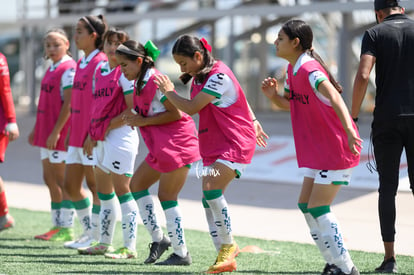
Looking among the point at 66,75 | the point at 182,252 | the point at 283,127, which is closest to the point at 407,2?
the point at 283,127

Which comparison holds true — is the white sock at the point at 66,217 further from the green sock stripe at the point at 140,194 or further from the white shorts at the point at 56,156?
the green sock stripe at the point at 140,194

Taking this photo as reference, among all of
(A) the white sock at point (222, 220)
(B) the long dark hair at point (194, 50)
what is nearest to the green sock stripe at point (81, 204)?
(A) the white sock at point (222, 220)

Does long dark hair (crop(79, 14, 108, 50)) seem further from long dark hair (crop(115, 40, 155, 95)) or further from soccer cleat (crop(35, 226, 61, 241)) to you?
soccer cleat (crop(35, 226, 61, 241))

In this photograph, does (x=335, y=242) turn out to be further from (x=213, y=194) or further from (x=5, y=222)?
(x=5, y=222)

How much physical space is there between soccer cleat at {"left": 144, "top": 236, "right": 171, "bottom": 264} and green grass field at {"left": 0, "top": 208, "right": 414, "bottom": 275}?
0.29 feet

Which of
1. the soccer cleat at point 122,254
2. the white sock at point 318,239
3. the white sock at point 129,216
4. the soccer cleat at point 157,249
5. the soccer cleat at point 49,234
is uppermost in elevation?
the white sock at point 318,239

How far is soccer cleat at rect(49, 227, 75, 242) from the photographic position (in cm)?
755

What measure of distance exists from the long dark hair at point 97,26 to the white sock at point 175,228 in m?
Answer: 1.76

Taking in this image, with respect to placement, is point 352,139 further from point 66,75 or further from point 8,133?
point 8,133

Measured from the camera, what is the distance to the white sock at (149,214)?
6344 millimetres

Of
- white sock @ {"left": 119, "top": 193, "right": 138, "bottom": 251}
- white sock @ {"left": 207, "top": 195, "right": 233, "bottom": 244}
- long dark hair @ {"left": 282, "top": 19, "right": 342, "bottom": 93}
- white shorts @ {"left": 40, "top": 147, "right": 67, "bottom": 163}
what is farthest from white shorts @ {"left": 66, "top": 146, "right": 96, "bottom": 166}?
long dark hair @ {"left": 282, "top": 19, "right": 342, "bottom": 93}

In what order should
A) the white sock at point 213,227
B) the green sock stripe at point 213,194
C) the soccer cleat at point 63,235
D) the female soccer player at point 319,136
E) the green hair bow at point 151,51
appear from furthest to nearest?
1. the soccer cleat at point 63,235
2. the green hair bow at point 151,51
3. the white sock at point 213,227
4. the green sock stripe at point 213,194
5. the female soccer player at point 319,136

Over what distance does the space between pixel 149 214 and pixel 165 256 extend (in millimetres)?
504

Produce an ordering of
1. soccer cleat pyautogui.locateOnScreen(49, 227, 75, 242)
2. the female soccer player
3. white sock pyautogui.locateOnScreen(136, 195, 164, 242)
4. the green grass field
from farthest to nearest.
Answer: soccer cleat pyautogui.locateOnScreen(49, 227, 75, 242) → white sock pyautogui.locateOnScreen(136, 195, 164, 242) → the green grass field → the female soccer player
